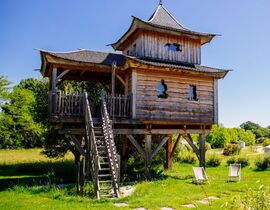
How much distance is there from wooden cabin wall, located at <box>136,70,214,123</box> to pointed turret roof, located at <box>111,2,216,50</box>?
271 cm

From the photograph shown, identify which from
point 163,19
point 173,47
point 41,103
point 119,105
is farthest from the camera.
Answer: point 41,103

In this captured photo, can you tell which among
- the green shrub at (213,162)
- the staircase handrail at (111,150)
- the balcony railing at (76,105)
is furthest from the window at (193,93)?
the green shrub at (213,162)

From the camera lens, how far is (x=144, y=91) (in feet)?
53.5

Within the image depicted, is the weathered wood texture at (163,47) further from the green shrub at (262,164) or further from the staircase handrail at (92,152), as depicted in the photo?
the green shrub at (262,164)

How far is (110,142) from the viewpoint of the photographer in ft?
41.7

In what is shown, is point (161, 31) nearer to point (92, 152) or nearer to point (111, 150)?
point (111, 150)

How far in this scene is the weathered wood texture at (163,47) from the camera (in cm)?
1773

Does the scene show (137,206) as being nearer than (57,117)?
Yes

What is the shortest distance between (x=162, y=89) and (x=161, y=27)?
11.8 ft

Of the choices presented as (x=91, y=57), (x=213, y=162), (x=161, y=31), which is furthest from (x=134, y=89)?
(x=213, y=162)

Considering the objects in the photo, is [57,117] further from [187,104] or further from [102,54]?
[187,104]

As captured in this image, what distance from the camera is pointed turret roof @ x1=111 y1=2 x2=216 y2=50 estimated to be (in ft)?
57.1

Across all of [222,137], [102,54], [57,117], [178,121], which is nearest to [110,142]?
[57,117]

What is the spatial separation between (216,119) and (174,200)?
28.0 feet
